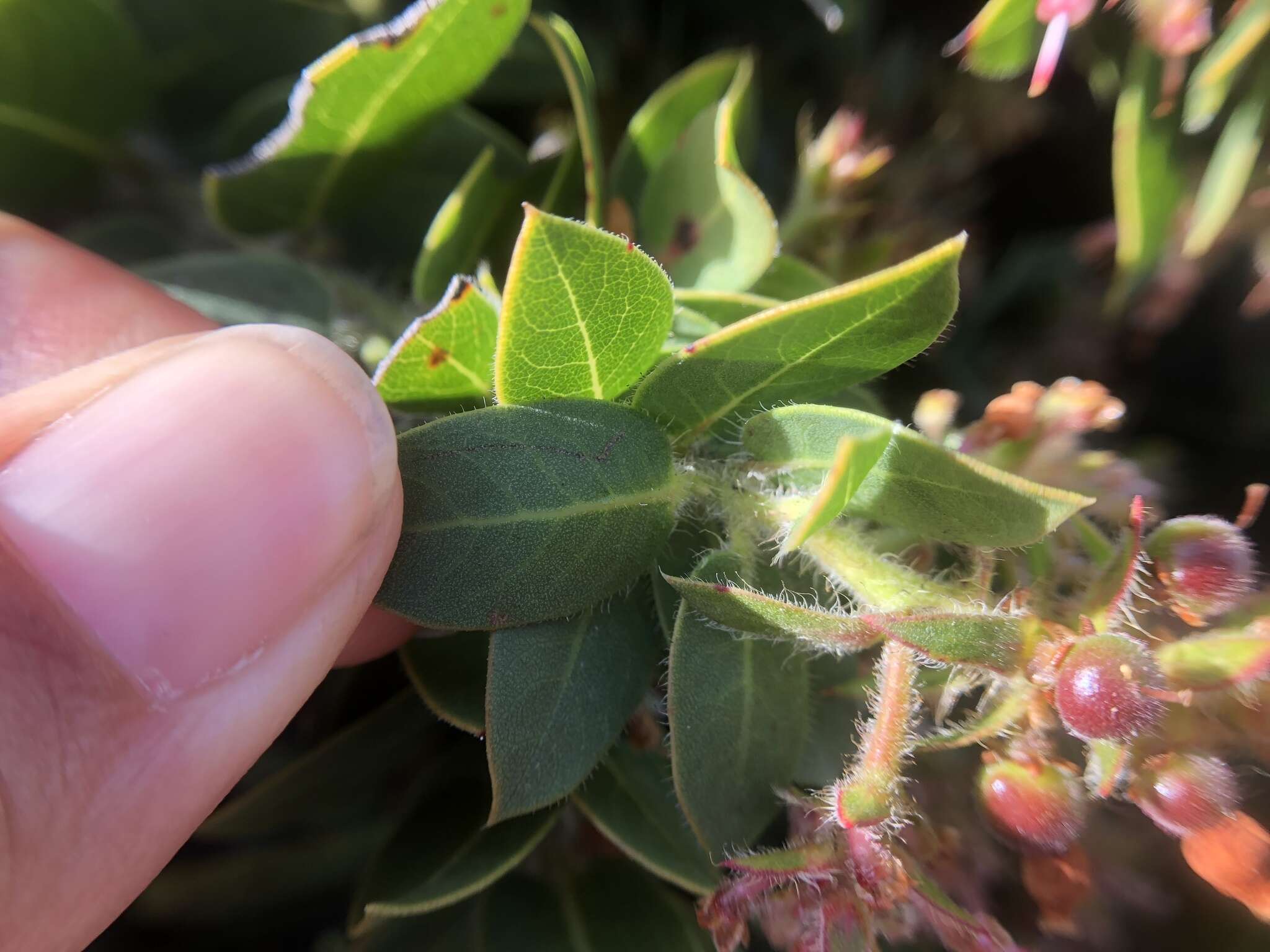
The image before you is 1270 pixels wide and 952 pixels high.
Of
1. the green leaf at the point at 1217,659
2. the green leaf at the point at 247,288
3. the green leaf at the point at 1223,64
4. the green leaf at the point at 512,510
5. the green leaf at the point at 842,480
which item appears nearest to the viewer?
the green leaf at the point at 842,480

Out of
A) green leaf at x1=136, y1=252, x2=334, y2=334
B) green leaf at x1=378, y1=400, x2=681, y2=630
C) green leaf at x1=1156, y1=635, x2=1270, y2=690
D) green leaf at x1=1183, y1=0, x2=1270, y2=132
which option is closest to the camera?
green leaf at x1=1156, y1=635, x2=1270, y2=690

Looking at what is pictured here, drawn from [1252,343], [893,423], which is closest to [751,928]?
[893,423]

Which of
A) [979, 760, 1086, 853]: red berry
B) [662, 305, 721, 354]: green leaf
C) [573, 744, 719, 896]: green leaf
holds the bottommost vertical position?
[573, 744, 719, 896]: green leaf

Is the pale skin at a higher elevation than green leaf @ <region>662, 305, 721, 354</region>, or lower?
lower

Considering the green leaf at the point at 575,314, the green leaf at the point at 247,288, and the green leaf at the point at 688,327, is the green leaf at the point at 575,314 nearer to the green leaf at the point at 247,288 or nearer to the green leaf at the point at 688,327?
the green leaf at the point at 688,327

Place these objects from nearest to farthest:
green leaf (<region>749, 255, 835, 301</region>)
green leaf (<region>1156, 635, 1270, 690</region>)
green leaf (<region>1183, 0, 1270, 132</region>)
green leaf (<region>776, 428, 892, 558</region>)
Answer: green leaf (<region>776, 428, 892, 558</region>) < green leaf (<region>1156, 635, 1270, 690</region>) < green leaf (<region>1183, 0, 1270, 132</region>) < green leaf (<region>749, 255, 835, 301</region>)

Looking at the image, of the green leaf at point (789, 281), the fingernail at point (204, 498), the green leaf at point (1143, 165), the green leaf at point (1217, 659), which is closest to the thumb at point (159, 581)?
the fingernail at point (204, 498)

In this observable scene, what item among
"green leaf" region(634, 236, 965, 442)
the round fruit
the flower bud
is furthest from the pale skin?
the flower bud

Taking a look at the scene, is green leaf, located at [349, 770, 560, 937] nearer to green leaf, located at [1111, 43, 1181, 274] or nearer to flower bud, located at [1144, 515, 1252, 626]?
flower bud, located at [1144, 515, 1252, 626]
